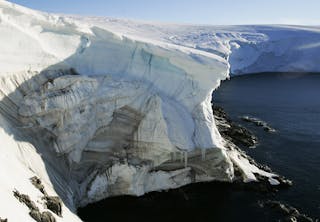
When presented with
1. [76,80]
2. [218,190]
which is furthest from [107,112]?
[218,190]

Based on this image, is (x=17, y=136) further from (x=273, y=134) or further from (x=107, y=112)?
(x=273, y=134)

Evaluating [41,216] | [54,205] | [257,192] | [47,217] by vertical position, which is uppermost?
[41,216]

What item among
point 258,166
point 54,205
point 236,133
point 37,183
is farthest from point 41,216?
point 236,133

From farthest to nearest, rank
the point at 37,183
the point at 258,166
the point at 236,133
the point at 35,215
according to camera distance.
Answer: the point at 236,133
the point at 258,166
the point at 37,183
the point at 35,215

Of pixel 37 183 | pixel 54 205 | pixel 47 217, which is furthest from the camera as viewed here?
pixel 37 183

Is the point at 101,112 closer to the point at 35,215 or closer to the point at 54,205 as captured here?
the point at 54,205

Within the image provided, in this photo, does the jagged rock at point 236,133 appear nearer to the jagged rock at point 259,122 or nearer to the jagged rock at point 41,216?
the jagged rock at point 259,122
